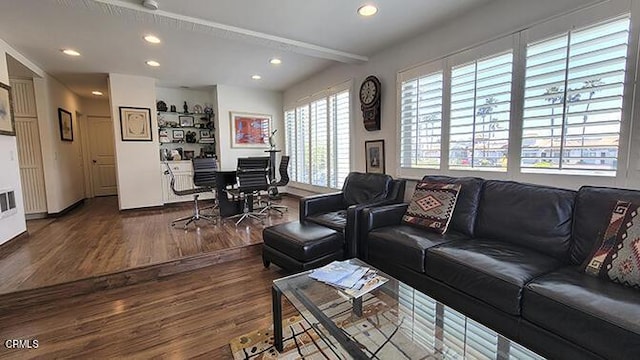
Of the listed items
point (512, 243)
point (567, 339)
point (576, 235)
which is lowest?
point (567, 339)

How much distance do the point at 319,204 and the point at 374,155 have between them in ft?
3.89

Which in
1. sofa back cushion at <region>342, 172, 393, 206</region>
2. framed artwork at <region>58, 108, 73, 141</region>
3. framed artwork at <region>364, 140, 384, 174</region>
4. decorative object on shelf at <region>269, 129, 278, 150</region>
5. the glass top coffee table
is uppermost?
framed artwork at <region>58, 108, 73, 141</region>

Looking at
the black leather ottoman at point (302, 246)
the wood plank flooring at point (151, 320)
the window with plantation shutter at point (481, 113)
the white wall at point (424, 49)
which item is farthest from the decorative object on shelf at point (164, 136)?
the window with plantation shutter at point (481, 113)

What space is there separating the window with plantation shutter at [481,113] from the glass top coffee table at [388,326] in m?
1.65

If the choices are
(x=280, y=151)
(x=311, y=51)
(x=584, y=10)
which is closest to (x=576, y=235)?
(x=584, y=10)

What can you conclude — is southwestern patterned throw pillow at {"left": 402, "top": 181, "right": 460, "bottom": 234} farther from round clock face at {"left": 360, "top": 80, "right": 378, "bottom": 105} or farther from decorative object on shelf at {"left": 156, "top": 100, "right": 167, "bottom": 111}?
decorative object on shelf at {"left": 156, "top": 100, "right": 167, "bottom": 111}

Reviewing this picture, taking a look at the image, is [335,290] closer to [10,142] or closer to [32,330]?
[32,330]

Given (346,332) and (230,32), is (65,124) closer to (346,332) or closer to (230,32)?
(230,32)

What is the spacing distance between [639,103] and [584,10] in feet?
2.43

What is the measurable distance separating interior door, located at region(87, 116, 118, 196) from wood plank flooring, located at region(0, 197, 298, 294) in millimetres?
2571

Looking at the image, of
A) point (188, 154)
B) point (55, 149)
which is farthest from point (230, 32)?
point (55, 149)

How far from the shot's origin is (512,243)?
202 centimetres

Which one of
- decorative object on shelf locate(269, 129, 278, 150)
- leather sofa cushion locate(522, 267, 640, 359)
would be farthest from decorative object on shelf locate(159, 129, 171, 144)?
leather sofa cushion locate(522, 267, 640, 359)

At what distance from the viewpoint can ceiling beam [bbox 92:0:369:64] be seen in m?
2.37
